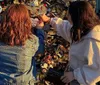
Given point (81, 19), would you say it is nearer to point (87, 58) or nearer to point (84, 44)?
point (84, 44)

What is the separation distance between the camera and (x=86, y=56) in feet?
10.0

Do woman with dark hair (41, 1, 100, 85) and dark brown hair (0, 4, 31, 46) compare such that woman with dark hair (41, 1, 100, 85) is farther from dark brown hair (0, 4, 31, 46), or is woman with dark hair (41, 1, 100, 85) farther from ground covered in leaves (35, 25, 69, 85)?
ground covered in leaves (35, 25, 69, 85)

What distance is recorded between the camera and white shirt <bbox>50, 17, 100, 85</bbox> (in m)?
3.03

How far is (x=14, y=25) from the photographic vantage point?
3.01 meters

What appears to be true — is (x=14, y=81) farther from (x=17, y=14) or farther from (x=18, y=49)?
(x=17, y=14)

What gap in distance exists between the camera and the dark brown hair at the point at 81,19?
3027mm

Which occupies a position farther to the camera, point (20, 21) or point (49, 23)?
point (49, 23)

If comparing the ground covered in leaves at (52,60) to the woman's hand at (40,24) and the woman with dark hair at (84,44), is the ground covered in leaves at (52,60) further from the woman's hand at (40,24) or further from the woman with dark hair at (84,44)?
the woman with dark hair at (84,44)

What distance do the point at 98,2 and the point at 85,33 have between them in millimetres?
3301

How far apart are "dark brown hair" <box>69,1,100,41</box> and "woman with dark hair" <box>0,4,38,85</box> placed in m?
0.38

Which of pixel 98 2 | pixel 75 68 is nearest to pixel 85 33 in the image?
pixel 75 68

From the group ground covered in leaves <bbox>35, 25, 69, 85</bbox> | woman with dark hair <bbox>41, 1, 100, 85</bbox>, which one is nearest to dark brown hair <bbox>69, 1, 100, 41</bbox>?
woman with dark hair <bbox>41, 1, 100, 85</bbox>

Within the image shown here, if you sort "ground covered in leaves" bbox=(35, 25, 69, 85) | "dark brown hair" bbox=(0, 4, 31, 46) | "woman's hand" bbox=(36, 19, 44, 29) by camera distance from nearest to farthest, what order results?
"dark brown hair" bbox=(0, 4, 31, 46), "woman's hand" bbox=(36, 19, 44, 29), "ground covered in leaves" bbox=(35, 25, 69, 85)

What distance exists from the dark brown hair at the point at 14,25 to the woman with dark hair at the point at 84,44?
42cm
